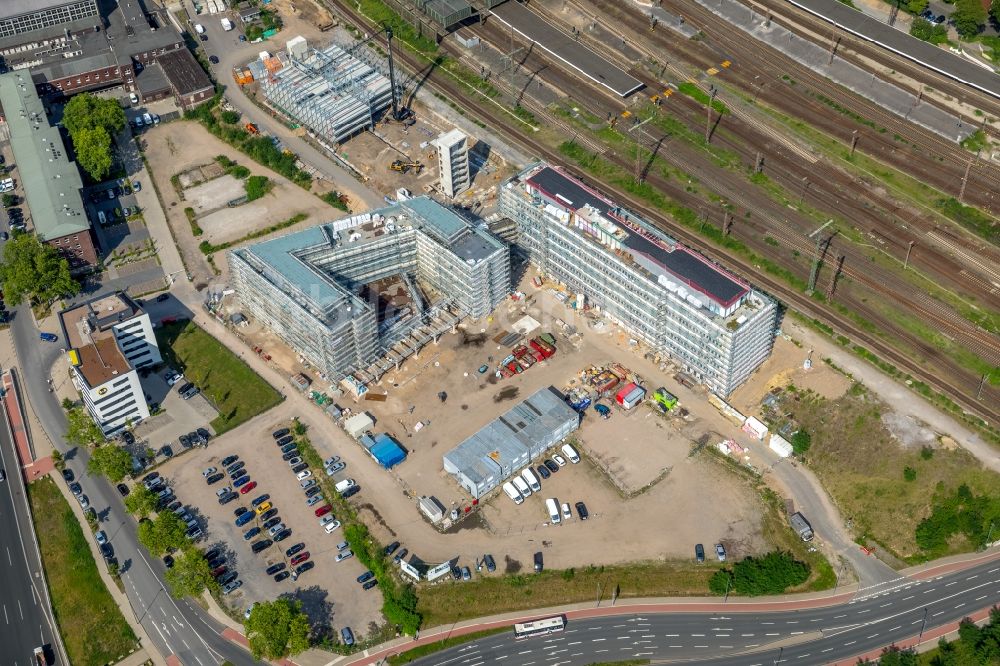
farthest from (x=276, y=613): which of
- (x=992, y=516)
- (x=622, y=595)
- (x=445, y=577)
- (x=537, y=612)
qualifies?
(x=992, y=516)

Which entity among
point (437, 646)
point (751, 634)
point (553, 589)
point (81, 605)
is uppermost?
point (751, 634)

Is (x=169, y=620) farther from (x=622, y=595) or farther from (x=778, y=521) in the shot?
(x=778, y=521)

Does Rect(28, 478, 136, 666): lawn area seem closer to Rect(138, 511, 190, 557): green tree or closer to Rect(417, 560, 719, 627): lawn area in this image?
Rect(138, 511, 190, 557): green tree

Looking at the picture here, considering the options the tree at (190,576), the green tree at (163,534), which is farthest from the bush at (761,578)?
the green tree at (163,534)

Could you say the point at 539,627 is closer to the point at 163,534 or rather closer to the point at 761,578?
the point at 761,578

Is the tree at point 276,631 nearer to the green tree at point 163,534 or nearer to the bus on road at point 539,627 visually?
the green tree at point 163,534

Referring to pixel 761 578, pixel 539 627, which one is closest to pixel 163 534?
pixel 539 627

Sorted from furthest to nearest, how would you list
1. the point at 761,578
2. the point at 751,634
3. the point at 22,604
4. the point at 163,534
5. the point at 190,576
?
the point at 163,534 < the point at 22,604 < the point at 190,576 < the point at 761,578 < the point at 751,634
